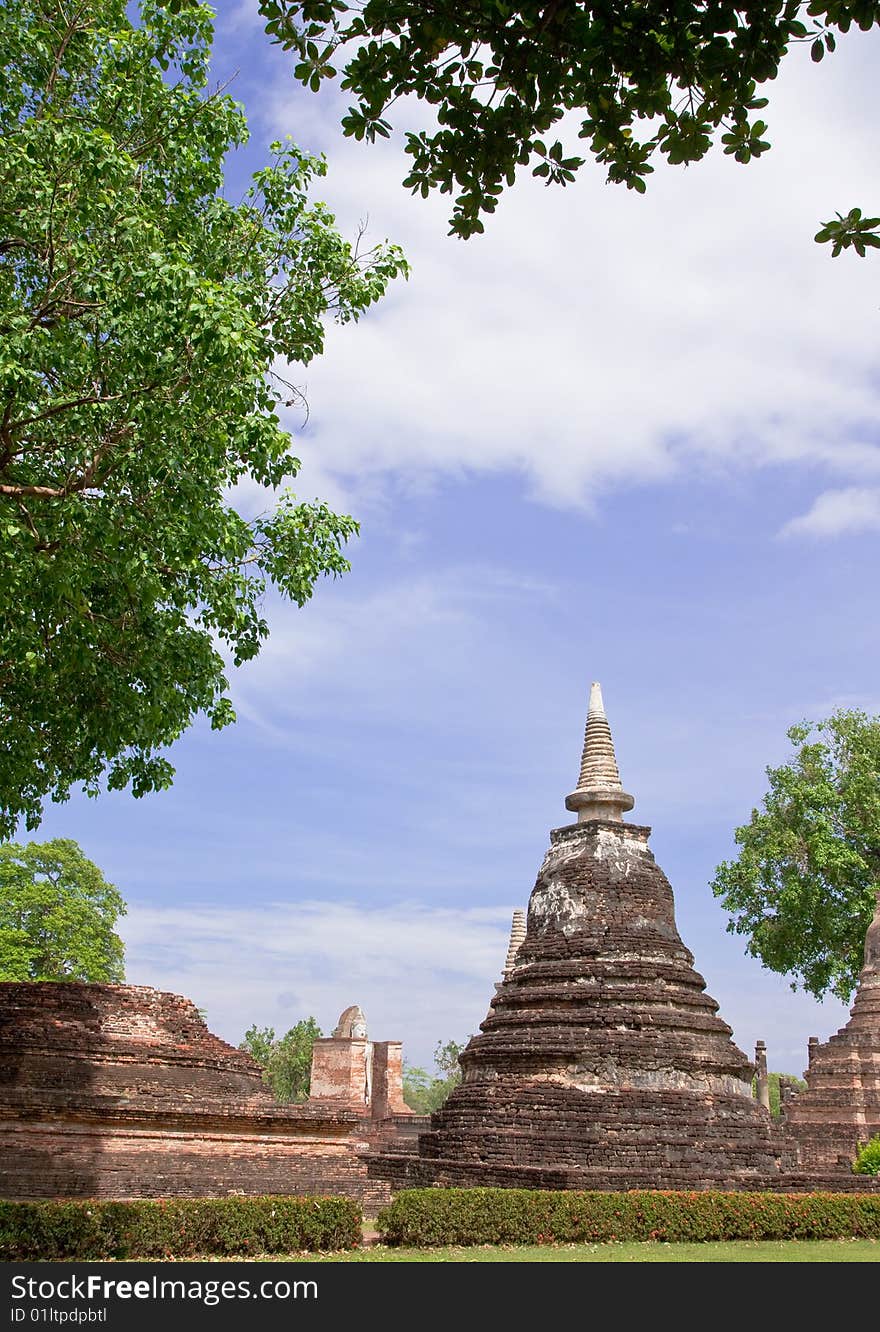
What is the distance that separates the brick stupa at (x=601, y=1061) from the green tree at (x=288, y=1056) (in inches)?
1163

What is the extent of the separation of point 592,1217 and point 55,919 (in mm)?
23992

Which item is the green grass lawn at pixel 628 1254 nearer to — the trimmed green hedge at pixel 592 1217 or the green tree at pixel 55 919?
the trimmed green hedge at pixel 592 1217

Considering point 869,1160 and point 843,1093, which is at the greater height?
point 843,1093

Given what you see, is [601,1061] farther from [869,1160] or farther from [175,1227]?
[175,1227]

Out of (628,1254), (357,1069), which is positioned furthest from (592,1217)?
(357,1069)

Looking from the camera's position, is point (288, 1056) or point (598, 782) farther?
point (288, 1056)

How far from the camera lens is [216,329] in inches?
326

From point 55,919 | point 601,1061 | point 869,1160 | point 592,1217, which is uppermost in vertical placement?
point 55,919

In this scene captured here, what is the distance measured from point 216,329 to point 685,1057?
14137mm

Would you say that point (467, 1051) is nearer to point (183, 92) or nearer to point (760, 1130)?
point (760, 1130)

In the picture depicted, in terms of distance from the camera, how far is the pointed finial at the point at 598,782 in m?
21.6

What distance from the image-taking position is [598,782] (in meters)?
21.8

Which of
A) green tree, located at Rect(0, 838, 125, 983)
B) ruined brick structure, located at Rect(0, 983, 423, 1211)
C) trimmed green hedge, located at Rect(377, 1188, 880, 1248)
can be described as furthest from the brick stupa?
green tree, located at Rect(0, 838, 125, 983)
